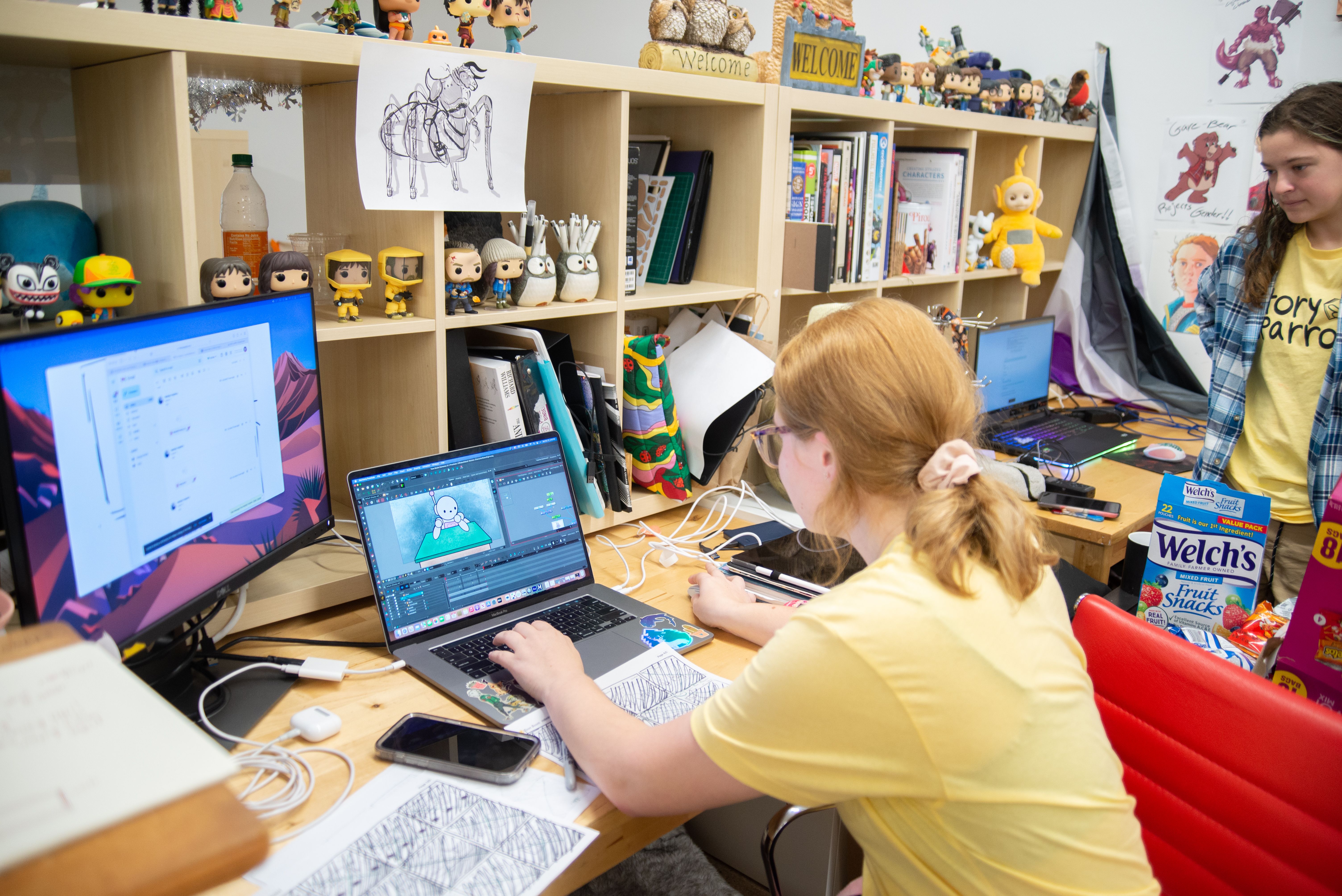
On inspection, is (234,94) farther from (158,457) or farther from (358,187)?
(158,457)

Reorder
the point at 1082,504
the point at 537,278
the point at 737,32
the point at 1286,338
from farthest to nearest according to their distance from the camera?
1. the point at 1082,504
2. the point at 1286,338
3. the point at 737,32
4. the point at 537,278

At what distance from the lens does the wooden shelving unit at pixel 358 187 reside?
107 cm

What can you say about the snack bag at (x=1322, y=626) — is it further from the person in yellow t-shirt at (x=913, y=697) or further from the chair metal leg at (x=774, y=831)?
the chair metal leg at (x=774, y=831)

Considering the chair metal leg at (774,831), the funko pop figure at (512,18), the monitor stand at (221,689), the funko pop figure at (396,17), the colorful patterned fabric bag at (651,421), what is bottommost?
the chair metal leg at (774,831)

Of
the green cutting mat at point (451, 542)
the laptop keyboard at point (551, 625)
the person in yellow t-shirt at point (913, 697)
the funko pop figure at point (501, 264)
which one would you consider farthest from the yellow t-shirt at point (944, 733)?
the funko pop figure at point (501, 264)

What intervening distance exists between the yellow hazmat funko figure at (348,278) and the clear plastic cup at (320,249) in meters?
0.13

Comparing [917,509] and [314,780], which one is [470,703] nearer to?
[314,780]

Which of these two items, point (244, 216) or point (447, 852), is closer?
point (447, 852)

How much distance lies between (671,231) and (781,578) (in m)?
0.78

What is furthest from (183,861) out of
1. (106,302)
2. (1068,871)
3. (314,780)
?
(106,302)

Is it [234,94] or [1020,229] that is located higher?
[234,94]

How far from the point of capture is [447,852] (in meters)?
0.86

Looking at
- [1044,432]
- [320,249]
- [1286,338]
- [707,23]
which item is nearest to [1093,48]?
[1044,432]

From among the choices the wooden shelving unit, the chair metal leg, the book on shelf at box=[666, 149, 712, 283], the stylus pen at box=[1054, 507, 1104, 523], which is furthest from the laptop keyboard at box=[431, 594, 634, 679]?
the stylus pen at box=[1054, 507, 1104, 523]
